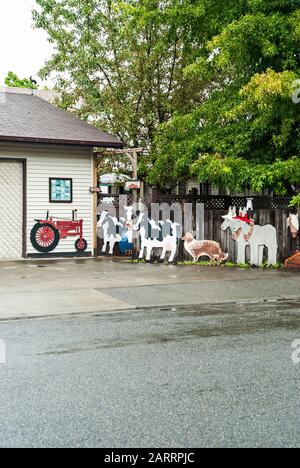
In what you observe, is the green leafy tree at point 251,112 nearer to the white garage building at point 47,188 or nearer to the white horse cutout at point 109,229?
the white horse cutout at point 109,229

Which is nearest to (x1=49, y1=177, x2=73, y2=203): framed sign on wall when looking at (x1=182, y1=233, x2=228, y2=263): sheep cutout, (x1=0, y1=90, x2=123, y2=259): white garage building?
(x1=0, y1=90, x2=123, y2=259): white garage building

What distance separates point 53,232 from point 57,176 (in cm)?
171

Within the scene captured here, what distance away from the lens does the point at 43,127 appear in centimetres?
1877

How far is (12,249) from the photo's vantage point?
18656 mm

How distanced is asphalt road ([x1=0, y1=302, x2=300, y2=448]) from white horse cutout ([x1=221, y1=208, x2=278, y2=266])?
6996 mm

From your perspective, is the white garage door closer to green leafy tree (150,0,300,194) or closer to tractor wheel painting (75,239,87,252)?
tractor wheel painting (75,239,87,252)

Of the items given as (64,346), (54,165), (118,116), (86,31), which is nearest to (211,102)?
(54,165)

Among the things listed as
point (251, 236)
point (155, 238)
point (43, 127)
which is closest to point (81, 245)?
point (155, 238)

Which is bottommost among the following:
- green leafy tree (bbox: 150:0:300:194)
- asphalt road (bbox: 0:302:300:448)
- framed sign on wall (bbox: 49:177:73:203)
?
asphalt road (bbox: 0:302:300:448)

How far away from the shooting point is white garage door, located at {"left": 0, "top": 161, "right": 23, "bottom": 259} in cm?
1841

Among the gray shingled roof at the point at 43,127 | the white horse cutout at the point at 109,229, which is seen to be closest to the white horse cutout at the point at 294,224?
the white horse cutout at the point at 109,229

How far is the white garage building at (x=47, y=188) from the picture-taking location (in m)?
18.3
